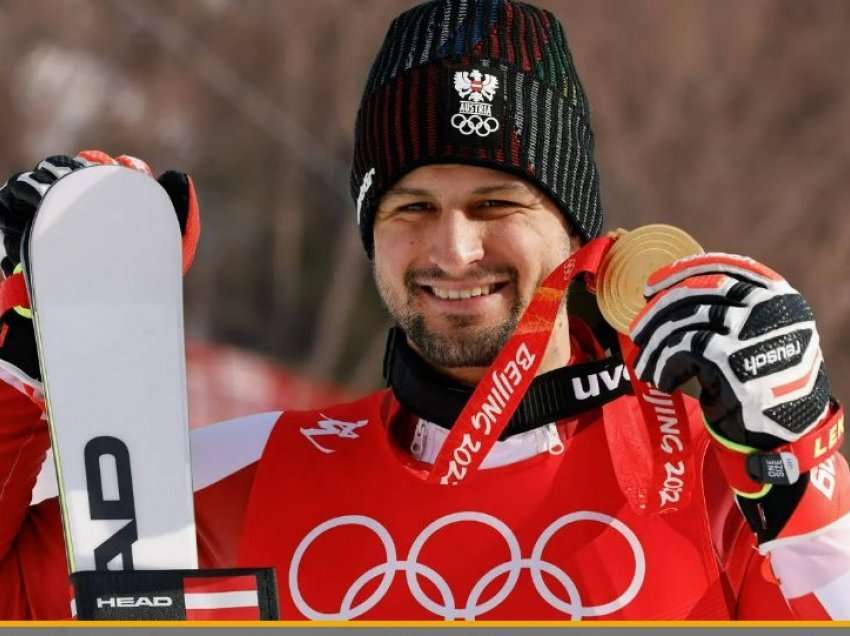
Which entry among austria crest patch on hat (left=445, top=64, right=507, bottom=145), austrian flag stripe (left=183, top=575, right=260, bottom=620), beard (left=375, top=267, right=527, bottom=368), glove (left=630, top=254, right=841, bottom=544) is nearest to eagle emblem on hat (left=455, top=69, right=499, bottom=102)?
austria crest patch on hat (left=445, top=64, right=507, bottom=145)

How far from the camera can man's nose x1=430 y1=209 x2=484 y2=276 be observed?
254 cm

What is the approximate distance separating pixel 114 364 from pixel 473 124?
0.66 m

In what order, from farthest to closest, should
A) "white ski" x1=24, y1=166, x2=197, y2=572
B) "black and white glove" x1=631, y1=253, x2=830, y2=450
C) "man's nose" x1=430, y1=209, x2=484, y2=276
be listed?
"man's nose" x1=430, y1=209, x2=484, y2=276 → "white ski" x1=24, y1=166, x2=197, y2=572 → "black and white glove" x1=631, y1=253, x2=830, y2=450

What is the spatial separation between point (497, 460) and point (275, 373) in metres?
4.27

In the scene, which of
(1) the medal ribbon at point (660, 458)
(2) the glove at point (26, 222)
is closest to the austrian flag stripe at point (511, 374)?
(1) the medal ribbon at point (660, 458)

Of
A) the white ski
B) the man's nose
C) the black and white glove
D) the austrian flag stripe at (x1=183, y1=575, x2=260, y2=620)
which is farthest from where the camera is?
the man's nose

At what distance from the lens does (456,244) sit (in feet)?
8.34

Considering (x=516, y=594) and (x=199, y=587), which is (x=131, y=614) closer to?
(x=199, y=587)

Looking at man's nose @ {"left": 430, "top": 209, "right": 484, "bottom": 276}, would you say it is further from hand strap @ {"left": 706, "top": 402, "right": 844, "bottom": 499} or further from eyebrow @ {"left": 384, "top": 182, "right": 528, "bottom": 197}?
hand strap @ {"left": 706, "top": 402, "right": 844, "bottom": 499}

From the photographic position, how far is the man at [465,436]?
95.6 inches

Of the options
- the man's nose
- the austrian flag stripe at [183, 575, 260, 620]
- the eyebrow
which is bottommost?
the austrian flag stripe at [183, 575, 260, 620]

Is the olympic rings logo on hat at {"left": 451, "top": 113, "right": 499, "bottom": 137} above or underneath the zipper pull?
above

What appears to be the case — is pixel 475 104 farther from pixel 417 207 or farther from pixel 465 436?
pixel 465 436

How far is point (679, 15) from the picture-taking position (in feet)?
24.7
